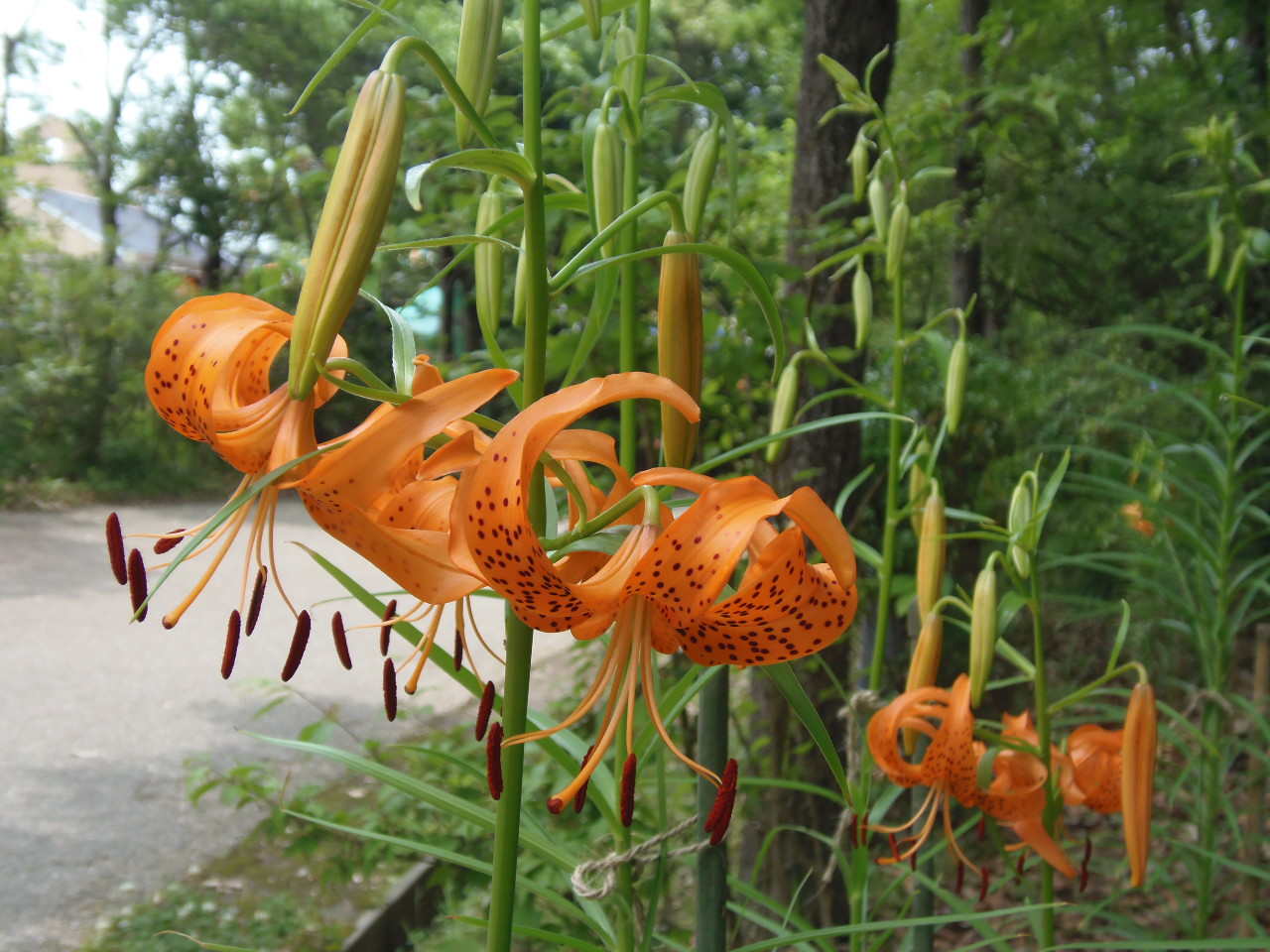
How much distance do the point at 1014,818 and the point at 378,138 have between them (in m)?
0.72

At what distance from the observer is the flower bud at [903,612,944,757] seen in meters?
0.82

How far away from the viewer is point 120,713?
9.90 ft

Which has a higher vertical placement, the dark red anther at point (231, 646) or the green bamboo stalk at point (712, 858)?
the dark red anther at point (231, 646)

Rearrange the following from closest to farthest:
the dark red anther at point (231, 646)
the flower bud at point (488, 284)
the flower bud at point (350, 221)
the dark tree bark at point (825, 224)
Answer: the flower bud at point (350, 221)
the dark red anther at point (231, 646)
the flower bud at point (488, 284)
the dark tree bark at point (825, 224)

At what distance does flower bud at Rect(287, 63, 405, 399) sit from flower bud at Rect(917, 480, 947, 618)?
59cm

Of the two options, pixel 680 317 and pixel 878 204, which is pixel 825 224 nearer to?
pixel 878 204

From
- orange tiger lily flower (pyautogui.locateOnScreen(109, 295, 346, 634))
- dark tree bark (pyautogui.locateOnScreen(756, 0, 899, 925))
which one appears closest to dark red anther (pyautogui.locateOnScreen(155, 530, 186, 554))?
orange tiger lily flower (pyautogui.locateOnScreen(109, 295, 346, 634))

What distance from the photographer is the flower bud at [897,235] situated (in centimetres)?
87

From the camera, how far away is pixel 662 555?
0.36 metres

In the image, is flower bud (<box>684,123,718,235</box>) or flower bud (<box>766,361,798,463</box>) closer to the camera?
flower bud (<box>684,123,718,235</box>)

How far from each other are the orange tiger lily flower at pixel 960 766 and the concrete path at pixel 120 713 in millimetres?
591

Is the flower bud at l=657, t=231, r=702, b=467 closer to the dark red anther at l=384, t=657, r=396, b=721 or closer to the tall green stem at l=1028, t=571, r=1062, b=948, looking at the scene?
the dark red anther at l=384, t=657, r=396, b=721

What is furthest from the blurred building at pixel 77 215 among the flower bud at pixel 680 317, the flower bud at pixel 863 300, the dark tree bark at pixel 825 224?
the flower bud at pixel 680 317

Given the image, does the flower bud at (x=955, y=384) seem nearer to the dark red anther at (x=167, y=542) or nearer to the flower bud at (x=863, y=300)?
the flower bud at (x=863, y=300)
